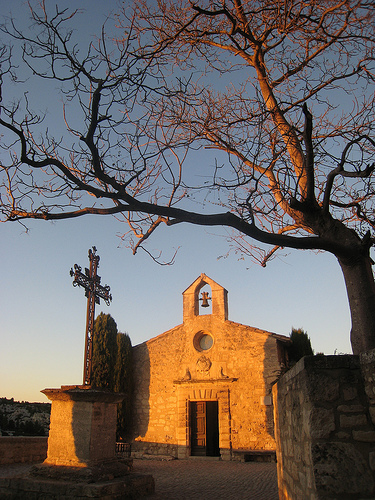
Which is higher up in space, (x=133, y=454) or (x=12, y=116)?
(x=12, y=116)

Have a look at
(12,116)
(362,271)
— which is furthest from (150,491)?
(12,116)

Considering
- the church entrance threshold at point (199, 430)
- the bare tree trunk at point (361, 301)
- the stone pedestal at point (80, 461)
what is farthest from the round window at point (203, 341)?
the bare tree trunk at point (361, 301)

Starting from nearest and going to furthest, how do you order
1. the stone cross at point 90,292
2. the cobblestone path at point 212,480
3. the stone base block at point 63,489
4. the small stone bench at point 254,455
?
Answer: the stone base block at point 63,489 < the cobblestone path at point 212,480 < the stone cross at point 90,292 < the small stone bench at point 254,455

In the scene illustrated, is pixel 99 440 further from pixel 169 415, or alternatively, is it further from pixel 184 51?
pixel 169 415

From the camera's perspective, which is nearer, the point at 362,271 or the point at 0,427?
the point at 362,271

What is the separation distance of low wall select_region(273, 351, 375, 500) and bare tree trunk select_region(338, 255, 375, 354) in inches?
42.2

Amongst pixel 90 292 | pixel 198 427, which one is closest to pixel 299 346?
pixel 198 427

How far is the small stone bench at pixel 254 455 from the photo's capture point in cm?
1311

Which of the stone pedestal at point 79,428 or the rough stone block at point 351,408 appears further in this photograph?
the stone pedestal at point 79,428

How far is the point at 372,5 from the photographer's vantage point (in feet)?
14.4

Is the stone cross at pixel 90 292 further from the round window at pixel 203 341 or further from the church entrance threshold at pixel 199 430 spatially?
the church entrance threshold at pixel 199 430

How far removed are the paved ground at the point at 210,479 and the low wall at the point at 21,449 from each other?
1.26ft

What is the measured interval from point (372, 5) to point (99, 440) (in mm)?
7940

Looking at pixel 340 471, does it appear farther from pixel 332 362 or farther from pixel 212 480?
pixel 212 480
